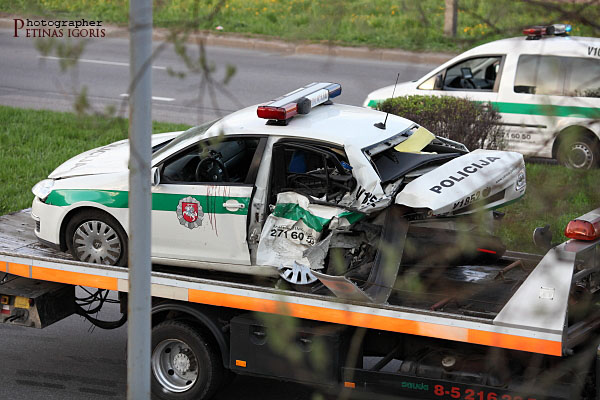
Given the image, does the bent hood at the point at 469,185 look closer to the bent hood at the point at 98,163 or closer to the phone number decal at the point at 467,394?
the phone number decal at the point at 467,394

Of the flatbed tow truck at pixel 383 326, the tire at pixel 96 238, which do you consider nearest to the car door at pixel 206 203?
the flatbed tow truck at pixel 383 326

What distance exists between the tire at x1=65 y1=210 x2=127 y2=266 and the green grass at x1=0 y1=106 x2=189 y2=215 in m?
4.12

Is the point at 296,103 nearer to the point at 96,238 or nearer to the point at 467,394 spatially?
the point at 96,238

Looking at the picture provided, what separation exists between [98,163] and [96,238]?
69 centimetres

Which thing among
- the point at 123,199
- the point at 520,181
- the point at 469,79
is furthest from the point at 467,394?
the point at 469,79

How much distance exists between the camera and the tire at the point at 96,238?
7.07 meters

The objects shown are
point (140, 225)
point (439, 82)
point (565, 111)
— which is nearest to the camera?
point (565, 111)

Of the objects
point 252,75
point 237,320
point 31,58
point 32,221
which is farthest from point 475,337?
point 31,58

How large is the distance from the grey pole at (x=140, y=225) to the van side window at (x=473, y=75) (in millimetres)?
9161

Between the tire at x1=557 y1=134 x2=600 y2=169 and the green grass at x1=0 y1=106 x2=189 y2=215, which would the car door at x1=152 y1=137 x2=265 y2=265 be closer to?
the tire at x1=557 y1=134 x2=600 y2=169

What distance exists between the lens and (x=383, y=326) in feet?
19.1

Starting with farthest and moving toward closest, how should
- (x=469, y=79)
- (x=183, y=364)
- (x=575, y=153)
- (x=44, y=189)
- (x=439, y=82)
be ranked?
(x=469, y=79), (x=439, y=82), (x=44, y=189), (x=183, y=364), (x=575, y=153)

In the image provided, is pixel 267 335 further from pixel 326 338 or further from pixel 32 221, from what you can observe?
pixel 32 221

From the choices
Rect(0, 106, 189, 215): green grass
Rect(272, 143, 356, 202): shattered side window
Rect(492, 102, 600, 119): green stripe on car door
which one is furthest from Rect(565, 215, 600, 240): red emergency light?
Rect(0, 106, 189, 215): green grass
